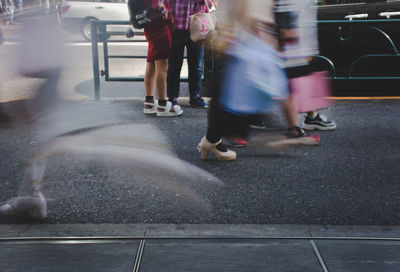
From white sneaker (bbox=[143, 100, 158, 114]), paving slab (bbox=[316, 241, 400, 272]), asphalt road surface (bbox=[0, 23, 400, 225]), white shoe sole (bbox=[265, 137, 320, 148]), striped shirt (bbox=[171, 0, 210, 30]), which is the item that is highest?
striped shirt (bbox=[171, 0, 210, 30])

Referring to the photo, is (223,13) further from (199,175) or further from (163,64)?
(163,64)

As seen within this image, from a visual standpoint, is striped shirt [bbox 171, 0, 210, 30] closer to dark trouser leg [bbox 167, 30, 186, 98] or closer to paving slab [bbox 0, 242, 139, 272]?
dark trouser leg [bbox 167, 30, 186, 98]

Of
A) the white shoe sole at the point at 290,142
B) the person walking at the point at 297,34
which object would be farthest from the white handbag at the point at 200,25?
the person walking at the point at 297,34

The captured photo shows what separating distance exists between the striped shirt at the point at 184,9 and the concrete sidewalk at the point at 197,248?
2.86m

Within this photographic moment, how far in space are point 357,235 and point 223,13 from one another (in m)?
1.54

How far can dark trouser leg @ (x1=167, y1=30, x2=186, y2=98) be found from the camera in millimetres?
4926

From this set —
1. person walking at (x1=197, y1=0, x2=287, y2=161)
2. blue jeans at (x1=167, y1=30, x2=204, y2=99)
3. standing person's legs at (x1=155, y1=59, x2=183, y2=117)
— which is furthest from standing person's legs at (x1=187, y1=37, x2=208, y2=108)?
person walking at (x1=197, y1=0, x2=287, y2=161)

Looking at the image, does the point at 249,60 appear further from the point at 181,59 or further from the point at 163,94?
the point at 181,59

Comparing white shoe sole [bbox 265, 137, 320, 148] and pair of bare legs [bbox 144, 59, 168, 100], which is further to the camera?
pair of bare legs [bbox 144, 59, 168, 100]

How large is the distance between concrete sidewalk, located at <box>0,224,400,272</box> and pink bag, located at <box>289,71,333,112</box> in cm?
74

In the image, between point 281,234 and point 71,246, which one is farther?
point 281,234

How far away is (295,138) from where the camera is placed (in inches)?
114

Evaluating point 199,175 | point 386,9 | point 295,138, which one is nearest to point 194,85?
point 199,175

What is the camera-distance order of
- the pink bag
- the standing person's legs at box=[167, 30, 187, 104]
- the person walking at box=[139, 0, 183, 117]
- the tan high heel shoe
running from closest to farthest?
the pink bag
the tan high heel shoe
the person walking at box=[139, 0, 183, 117]
the standing person's legs at box=[167, 30, 187, 104]
